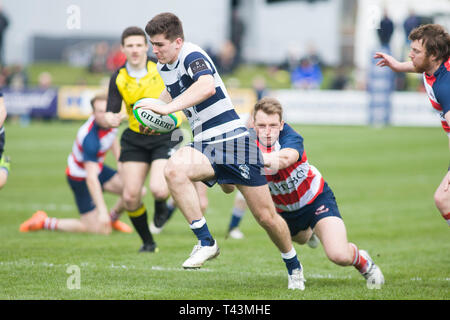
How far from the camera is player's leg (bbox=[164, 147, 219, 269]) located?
5.84 m

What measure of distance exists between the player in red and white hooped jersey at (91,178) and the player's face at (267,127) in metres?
3.48

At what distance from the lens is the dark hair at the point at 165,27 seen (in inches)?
230

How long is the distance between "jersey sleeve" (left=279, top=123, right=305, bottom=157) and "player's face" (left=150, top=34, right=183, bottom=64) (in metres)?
1.16

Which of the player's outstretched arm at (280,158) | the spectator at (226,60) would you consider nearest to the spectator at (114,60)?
the spectator at (226,60)

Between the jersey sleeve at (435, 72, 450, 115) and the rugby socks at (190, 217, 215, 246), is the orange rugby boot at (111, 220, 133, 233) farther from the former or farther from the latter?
the jersey sleeve at (435, 72, 450, 115)

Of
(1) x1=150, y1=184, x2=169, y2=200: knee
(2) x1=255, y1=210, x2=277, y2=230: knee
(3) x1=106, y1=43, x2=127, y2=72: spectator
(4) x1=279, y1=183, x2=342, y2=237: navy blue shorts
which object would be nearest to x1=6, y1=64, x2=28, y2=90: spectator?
(3) x1=106, y1=43, x2=127, y2=72: spectator

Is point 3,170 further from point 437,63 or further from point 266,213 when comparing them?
point 437,63

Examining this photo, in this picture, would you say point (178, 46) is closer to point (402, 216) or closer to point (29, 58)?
point (402, 216)

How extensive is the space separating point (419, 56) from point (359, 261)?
188 cm

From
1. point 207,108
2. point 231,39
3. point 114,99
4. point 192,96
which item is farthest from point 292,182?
point 231,39

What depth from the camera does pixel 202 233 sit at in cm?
591

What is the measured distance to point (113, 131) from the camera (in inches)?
377
